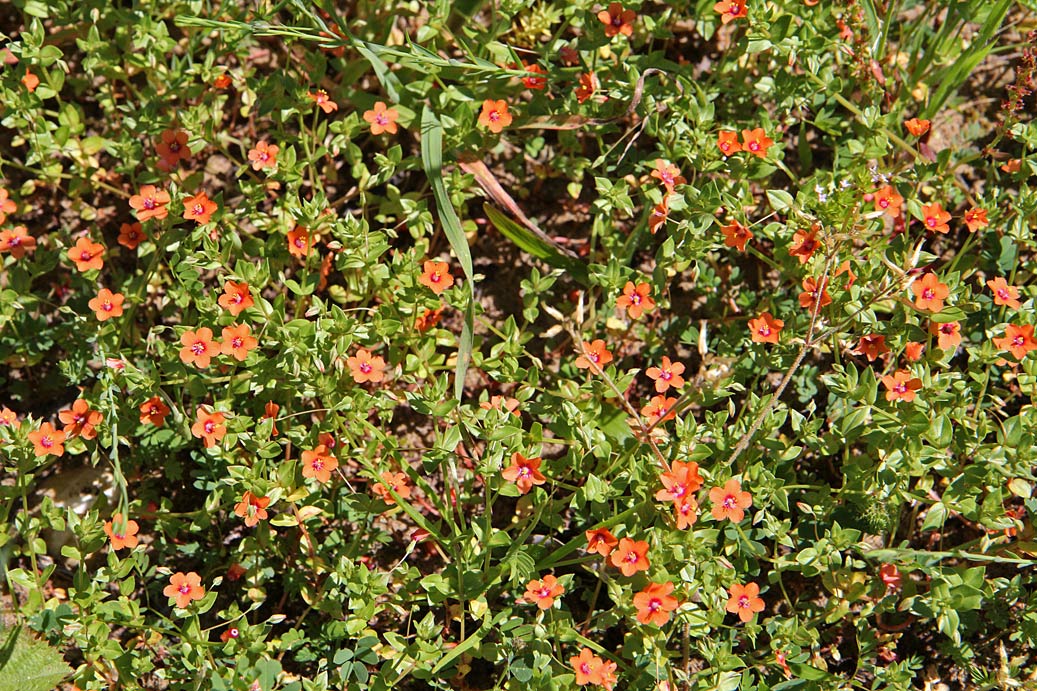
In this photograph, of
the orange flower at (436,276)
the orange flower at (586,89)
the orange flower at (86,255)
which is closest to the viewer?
the orange flower at (436,276)

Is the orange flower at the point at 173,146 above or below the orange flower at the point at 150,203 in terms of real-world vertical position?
above

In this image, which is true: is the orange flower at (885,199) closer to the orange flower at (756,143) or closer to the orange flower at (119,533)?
the orange flower at (756,143)

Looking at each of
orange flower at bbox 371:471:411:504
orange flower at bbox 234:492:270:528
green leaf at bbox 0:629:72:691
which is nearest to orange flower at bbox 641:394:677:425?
orange flower at bbox 371:471:411:504

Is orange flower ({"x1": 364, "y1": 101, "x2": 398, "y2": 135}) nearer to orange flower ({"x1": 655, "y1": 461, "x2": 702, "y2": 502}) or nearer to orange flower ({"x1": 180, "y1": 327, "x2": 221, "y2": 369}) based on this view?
orange flower ({"x1": 180, "y1": 327, "x2": 221, "y2": 369})

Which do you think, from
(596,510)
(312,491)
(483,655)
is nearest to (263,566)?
(312,491)

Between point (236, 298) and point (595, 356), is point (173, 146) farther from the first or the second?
point (595, 356)

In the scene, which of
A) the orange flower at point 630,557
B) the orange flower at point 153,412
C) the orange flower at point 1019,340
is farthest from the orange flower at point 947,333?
the orange flower at point 153,412
